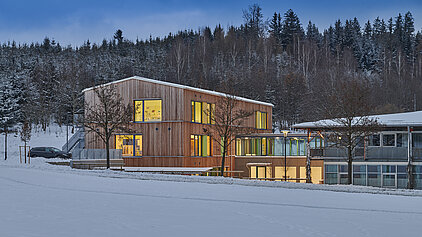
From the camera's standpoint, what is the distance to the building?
34.3 m

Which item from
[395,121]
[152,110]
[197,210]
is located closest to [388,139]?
[395,121]

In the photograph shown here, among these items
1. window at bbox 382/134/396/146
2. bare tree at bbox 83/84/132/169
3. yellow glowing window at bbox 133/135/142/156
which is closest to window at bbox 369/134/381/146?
window at bbox 382/134/396/146

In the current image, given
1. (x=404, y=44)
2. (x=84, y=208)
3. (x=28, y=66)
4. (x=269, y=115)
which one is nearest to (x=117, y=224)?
(x=84, y=208)

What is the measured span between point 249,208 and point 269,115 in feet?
124

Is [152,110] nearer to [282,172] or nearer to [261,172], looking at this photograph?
[261,172]

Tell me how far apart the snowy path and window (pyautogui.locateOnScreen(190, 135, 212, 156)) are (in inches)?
658

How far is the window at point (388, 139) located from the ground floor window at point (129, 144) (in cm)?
1791

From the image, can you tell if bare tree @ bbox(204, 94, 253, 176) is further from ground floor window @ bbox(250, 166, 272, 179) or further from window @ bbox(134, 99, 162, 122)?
window @ bbox(134, 99, 162, 122)

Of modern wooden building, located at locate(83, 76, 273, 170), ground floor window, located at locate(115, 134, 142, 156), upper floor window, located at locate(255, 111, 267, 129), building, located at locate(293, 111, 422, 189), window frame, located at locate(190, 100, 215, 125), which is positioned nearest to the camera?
building, located at locate(293, 111, 422, 189)

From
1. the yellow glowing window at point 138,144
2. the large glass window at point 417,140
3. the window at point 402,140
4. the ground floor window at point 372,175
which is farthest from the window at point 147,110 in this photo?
the large glass window at point 417,140

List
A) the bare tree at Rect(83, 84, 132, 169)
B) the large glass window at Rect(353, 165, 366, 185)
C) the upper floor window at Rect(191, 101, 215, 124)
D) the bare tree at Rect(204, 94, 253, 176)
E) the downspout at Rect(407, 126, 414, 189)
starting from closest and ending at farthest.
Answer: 1. the downspout at Rect(407, 126, 414, 189)
2. the bare tree at Rect(83, 84, 132, 169)
3. the large glass window at Rect(353, 165, 366, 185)
4. the bare tree at Rect(204, 94, 253, 176)
5. the upper floor window at Rect(191, 101, 215, 124)

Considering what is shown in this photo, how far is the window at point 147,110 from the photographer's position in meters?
39.0

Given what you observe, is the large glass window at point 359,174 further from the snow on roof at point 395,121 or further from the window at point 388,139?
the snow on roof at point 395,121

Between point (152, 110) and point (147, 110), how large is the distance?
45 cm
